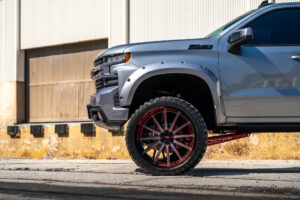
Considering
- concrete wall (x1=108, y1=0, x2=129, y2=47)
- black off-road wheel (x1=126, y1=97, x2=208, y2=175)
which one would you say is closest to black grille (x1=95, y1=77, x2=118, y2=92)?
black off-road wheel (x1=126, y1=97, x2=208, y2=175)

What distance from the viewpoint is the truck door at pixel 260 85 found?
522 cm

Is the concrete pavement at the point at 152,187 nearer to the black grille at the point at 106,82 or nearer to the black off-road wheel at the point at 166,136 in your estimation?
the black off-road wheel at the point at 166,136

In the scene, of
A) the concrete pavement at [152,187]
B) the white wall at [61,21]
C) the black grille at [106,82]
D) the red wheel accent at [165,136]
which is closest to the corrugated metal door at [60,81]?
the white wall at [61,21]

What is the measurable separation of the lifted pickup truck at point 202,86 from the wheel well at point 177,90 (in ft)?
0.08

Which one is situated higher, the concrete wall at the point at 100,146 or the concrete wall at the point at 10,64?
the concrete wall at the point at 10,64

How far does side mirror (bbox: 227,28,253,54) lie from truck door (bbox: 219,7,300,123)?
0.06m

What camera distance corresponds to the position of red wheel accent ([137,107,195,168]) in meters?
5.09

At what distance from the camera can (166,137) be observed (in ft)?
16.9

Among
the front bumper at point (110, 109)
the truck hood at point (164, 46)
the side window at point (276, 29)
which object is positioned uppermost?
the side window at point (276, 29)

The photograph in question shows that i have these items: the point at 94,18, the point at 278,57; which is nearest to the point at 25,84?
the point at 94,18

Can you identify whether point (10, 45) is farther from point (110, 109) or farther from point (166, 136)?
point (166, 136)

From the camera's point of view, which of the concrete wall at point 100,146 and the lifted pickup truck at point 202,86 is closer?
the lifted pickup truck at point 202,86

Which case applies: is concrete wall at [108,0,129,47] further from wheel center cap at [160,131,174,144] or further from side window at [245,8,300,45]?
wheel center cap at [160,131,174,144]

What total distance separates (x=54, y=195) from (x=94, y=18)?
1001cm
